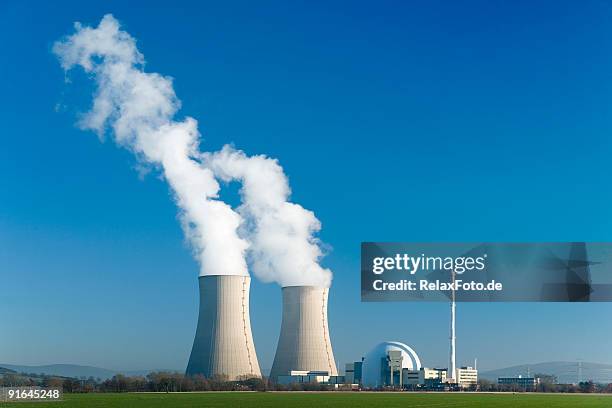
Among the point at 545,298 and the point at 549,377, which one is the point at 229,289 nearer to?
the point at 545,298

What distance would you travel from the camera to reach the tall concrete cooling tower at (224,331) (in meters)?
57.0

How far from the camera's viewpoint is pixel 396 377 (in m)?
88.6

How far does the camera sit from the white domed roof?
90562 mm

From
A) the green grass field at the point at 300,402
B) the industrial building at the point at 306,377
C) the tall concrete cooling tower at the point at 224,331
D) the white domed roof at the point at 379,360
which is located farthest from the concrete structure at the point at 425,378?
the green grass field at the point at 300,402

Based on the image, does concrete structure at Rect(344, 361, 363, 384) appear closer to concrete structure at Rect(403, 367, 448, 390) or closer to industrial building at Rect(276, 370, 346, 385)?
concrete structure at Rect(403, 367, 448, 390)

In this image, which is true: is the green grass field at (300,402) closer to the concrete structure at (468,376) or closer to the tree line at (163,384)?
the tree line at (163,384)

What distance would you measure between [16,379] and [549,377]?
8332cm

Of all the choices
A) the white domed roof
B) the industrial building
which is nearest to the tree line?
the industrial building

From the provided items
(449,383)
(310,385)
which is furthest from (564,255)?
(449,383)

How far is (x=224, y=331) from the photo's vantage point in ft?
191

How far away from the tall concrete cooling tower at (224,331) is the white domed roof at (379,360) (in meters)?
30.8

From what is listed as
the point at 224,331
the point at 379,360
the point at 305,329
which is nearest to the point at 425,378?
the point at 379,360

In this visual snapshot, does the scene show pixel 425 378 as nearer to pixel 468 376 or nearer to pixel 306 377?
pixel 468 376

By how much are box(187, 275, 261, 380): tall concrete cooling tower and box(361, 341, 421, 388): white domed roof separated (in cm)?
3083
